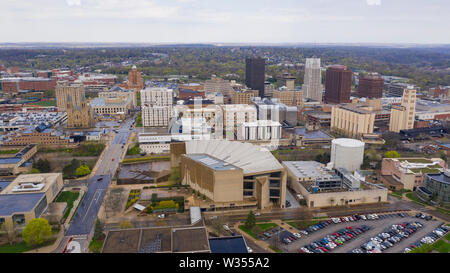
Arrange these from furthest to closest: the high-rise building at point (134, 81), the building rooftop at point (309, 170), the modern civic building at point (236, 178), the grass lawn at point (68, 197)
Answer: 1. the high-rise building at point (134, 81)
2. the building rooftop at point (309, 170)
3. the grass lawn at point (68, 197)
4. the modern civic building at point (236, 178)

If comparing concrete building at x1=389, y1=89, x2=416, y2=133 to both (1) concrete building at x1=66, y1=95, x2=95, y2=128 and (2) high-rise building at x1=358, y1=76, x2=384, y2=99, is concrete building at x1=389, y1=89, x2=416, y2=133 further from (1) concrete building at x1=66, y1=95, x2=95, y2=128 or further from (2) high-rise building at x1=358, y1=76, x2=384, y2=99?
(1) concrete building at x1=66, y1=95, x2=95, y2=128

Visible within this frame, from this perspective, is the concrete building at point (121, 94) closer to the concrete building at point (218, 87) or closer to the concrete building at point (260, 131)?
the concrete building at point (218, 87)

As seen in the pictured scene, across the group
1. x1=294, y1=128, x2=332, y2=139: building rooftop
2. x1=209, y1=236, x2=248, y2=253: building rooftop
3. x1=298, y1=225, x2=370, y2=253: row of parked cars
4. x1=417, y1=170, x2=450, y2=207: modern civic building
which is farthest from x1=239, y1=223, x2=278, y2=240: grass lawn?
x1=294, y1=128, x2=332, y2=139: building rooftop

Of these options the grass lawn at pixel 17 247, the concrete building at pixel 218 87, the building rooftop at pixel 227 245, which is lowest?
the grass lawn at pixel 17 247

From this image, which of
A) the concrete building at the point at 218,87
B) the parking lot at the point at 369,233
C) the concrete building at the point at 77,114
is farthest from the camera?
the concrete building at the point at 218,87

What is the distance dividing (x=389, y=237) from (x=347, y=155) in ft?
13.4

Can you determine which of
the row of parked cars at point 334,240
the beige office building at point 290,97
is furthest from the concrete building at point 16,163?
the beige office building at point 290,97

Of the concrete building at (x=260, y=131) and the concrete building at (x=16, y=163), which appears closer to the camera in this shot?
the concrete building at (x=16, y=163)

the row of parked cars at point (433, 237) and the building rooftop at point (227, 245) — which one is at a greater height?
the building rooftop at point (227, 245)

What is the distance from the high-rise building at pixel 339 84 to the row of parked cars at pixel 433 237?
1470 cm

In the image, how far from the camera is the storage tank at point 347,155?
11.2 meters

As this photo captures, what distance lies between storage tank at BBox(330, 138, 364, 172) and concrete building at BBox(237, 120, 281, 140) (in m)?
3.18

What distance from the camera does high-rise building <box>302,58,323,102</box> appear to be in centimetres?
2306
